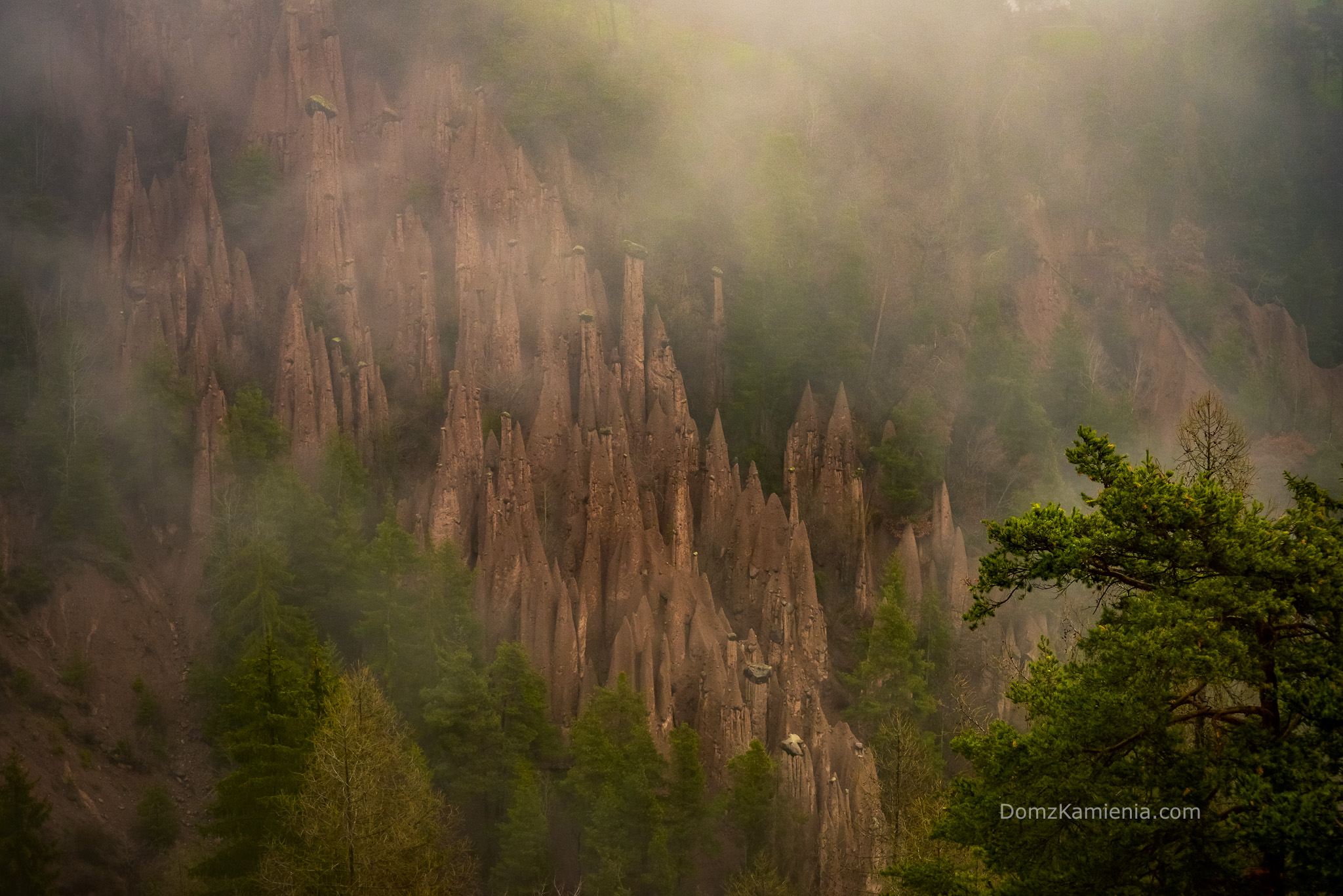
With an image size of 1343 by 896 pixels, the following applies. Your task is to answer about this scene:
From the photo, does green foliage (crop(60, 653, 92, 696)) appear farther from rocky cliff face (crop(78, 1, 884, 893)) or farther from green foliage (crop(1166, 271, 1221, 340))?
green foliage (crop(1166, 271, 1221, 340))

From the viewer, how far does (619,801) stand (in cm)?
2420

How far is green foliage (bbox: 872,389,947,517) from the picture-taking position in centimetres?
3934

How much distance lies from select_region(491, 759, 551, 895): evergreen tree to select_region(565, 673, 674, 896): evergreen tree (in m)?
1.11

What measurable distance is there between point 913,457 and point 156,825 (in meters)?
28.5

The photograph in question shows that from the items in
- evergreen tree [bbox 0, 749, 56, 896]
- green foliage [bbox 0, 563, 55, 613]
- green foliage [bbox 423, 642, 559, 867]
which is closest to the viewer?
evergreen tree [bbox 0, 749, 56, 896]

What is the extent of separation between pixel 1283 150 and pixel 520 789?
53770mm

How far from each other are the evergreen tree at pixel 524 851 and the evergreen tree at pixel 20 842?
9.75 m

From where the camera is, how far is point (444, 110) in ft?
143

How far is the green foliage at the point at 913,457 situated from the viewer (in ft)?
129

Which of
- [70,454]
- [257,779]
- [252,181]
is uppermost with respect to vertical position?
[252,181]

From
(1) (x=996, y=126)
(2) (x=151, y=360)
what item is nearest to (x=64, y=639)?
(2) (x=151, y=360)

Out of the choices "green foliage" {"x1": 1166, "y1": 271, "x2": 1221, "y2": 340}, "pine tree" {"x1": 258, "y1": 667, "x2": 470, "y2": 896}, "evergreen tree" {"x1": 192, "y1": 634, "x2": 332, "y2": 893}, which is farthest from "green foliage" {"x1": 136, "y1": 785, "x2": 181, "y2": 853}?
"green foliage" {"x1": 1166, "y1": 271, "x2": 1221, "y2": 340}

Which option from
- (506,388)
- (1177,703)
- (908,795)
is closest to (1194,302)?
(506,388)

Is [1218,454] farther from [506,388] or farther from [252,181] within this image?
[252,181]
